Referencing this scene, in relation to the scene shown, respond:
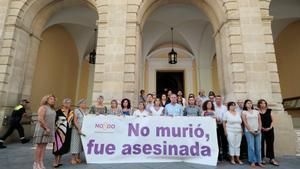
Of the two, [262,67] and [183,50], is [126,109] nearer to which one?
[262,67]

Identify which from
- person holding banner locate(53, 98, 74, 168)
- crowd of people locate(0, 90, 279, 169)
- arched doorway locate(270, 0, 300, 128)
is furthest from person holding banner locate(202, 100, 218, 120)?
arched doorway locate(270, 0, 300, 128)

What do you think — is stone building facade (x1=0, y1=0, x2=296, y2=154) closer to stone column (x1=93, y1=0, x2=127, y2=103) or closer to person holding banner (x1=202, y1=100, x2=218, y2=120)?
stone column (x1=93, y1=0, x2=127, y2=103)

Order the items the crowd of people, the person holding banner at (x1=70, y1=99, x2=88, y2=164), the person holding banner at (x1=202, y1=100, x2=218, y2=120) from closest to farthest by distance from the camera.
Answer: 1. the crowd of people
2. the person holding banner at (x1=70, y1=99, x2=88, y2=164)
3. the person holding banner at (x1=202, y1=100, x2=218, y2=120)

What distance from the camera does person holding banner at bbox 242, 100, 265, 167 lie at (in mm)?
4137

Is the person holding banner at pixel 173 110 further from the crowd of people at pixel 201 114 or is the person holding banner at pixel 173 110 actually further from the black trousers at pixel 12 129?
the black trousers at pixel 12 129

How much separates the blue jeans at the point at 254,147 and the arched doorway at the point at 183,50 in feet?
23.7

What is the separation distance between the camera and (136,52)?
6492 mm

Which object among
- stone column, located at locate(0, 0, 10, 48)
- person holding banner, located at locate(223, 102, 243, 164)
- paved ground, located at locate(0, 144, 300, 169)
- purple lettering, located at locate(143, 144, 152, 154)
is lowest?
paved ground, located at locate(0, 144, 300, 169)

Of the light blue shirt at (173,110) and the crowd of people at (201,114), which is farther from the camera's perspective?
the light blue shirt at (173,110)

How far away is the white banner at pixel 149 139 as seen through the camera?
405 cm

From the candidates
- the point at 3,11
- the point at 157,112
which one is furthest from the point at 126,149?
the point at 3,11

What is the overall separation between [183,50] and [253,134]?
28.4 ft

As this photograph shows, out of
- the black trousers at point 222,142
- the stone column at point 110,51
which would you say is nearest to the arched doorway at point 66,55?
the stone column at point 110,51

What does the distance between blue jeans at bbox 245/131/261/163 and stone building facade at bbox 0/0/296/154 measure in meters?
1.79
